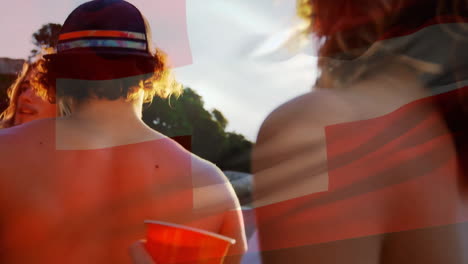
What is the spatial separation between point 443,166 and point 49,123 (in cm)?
107

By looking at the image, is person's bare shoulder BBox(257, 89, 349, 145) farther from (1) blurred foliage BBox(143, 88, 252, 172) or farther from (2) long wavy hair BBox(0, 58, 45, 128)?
(2) long wavy hair BBox(0, 58, 45, 128)

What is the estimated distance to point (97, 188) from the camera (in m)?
1.25

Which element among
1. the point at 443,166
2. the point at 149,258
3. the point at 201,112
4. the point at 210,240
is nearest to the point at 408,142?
the point at 443,166

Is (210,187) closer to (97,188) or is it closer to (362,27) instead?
(97,188)

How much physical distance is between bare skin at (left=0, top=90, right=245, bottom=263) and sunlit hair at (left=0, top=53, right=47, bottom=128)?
0.99 ft

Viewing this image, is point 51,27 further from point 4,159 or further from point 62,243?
point 62,243

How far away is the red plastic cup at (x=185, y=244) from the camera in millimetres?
956

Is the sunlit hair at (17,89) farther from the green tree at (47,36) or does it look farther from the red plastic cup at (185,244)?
the red plastic cup at (185,244)

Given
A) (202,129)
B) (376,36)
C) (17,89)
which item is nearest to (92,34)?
(202,129)

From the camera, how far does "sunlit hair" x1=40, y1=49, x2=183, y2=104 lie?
1.35m

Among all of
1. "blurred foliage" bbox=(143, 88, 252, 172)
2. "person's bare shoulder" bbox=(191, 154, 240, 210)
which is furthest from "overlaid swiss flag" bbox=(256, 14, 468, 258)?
"person's bare shoulder" bbox=(191, 154, 240, 210)

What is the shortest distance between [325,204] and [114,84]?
916 mm

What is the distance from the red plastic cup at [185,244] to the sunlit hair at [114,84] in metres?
0.55

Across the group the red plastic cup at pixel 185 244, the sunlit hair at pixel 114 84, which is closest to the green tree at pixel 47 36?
the sunlit hair at pixel 114 84
